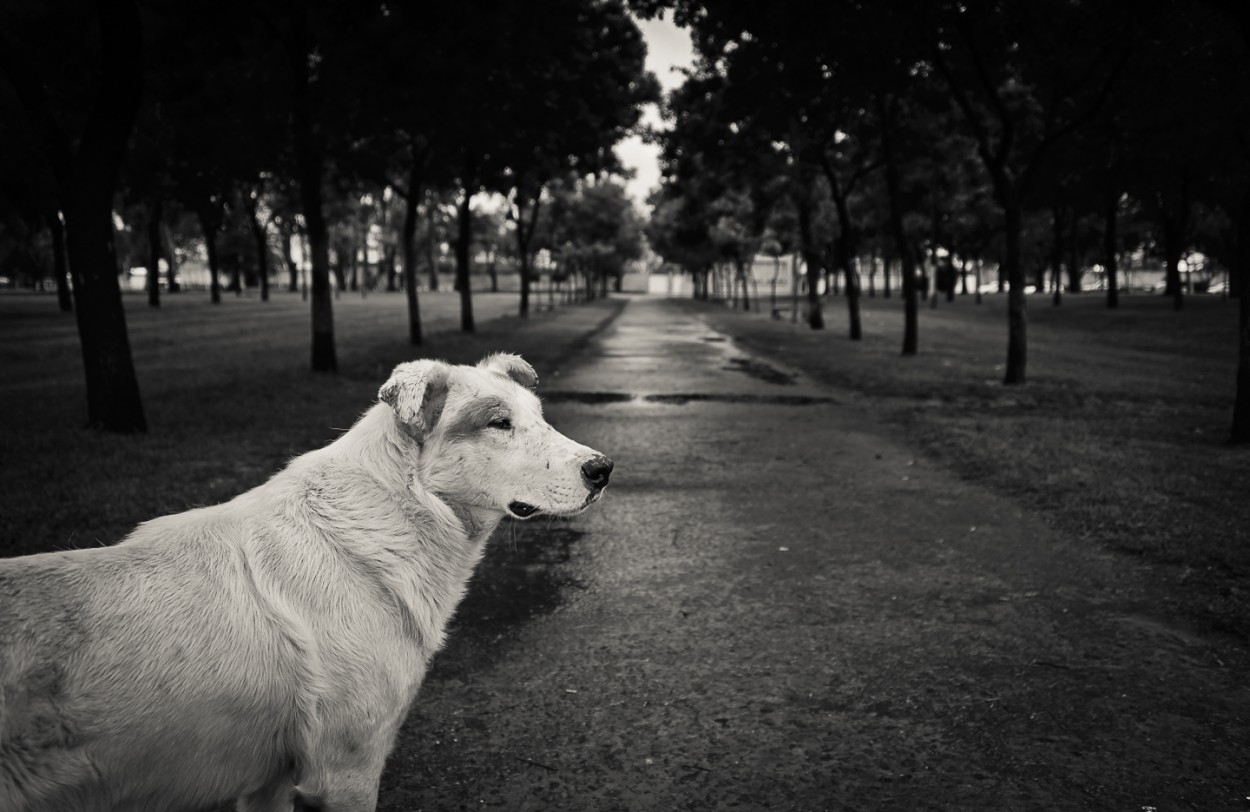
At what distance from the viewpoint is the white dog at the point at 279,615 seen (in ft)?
7.07

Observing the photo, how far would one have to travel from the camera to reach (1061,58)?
16.5 metres

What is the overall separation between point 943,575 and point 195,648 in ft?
17.3

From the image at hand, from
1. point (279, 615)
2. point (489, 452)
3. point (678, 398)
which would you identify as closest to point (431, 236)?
point (678, 398)

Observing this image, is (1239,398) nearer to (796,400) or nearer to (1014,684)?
(796,400)

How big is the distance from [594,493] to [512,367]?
0.77 m

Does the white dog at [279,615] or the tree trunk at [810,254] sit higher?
the tree trunk at [810,254]

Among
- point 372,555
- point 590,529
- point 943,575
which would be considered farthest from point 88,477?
point 943,575

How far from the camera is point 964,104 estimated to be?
17250 mm

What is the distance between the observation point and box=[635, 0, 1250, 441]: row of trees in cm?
1479

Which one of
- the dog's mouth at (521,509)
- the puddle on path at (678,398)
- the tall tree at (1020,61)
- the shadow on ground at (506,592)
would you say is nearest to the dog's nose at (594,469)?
the dog's mouth at (521,509)

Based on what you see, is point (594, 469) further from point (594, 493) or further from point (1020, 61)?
point (1020, 61)

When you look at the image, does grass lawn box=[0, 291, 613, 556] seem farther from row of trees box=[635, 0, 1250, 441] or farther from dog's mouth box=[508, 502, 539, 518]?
row of trees box=[635, 0, 1250, 441]

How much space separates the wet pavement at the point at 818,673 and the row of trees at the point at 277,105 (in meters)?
8.07

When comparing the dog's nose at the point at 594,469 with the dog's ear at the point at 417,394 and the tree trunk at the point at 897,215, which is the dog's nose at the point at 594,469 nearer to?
Answer: the dog's ear at the point at 417,394
